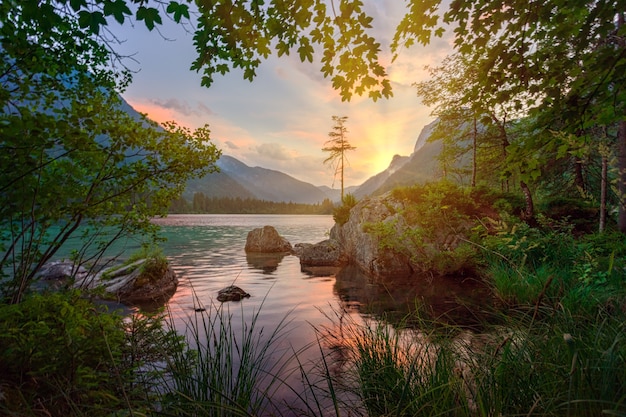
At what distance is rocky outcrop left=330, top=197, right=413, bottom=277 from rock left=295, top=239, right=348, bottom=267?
2.05ft

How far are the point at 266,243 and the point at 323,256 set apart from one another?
804 cm

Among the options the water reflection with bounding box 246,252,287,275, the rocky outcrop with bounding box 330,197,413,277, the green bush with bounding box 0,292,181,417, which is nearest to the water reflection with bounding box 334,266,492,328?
the rocky outcrop with bounding box 330,197,413,277

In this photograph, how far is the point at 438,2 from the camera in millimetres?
3848

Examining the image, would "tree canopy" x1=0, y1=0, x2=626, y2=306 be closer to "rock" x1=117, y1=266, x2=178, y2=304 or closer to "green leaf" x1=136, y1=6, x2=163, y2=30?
"green leaf" x1=136, y1=6, x2=163, y2=30

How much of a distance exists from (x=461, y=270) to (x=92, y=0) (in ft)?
44.4

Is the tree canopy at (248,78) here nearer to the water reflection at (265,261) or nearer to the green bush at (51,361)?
the green bush at (51,361)

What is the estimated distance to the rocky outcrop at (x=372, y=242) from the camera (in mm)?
13477

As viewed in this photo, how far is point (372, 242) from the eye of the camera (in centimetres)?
1460

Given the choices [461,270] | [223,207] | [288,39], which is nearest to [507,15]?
[288,39]

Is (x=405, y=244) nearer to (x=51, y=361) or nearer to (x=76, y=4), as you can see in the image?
(x=51, y=361)

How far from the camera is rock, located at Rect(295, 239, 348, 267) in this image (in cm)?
1780

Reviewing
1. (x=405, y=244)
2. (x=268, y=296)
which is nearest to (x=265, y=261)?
(x=268, y=296)

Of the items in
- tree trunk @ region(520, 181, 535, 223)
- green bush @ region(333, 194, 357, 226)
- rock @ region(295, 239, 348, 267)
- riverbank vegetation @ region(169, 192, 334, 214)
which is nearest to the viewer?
tree trunk @ region(520, 181, 535, 223)

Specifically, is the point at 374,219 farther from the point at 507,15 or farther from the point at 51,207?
the point at 51,207
